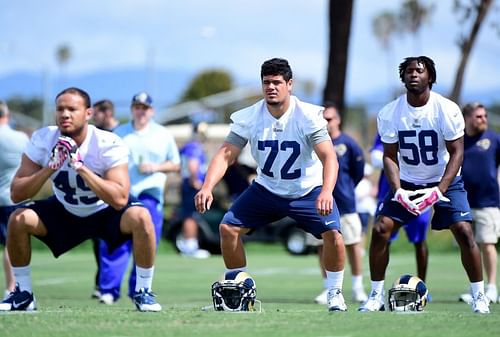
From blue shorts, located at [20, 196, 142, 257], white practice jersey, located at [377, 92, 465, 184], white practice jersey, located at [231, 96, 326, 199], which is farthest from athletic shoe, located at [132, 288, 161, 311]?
white practice jersey, located at [377, 92, 465, 184]

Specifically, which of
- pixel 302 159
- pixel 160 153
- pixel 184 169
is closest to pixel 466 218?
pixel 302 159

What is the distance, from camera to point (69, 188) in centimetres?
1057

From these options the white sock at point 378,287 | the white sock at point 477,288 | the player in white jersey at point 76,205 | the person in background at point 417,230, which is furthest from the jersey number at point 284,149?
the person in background at point 417,230

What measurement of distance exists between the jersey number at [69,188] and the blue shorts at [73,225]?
0.13 metres

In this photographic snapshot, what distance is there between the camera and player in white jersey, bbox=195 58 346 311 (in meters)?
10.7

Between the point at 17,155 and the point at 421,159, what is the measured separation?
5.57m

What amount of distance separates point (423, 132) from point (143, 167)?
13.9 ft

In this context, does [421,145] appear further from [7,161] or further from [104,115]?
[7,161]

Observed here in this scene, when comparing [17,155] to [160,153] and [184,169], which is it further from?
[184,169]

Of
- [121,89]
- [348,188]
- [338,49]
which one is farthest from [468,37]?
[121,89]

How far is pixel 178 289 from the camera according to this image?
16.0m

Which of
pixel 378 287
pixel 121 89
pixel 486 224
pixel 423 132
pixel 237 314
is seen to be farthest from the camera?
pixel 121 89

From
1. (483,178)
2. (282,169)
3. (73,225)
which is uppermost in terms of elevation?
(483,178)

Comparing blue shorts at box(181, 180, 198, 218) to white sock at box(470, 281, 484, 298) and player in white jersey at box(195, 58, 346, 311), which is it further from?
white sock at box(470, 281, 484, 298)
